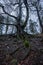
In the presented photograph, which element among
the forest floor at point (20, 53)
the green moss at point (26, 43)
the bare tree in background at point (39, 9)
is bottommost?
the forest floor at point (20, 53)

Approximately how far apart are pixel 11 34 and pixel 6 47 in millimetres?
2593

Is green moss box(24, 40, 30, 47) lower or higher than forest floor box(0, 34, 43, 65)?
higher

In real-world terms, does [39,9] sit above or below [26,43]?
above

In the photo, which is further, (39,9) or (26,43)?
(39,9)

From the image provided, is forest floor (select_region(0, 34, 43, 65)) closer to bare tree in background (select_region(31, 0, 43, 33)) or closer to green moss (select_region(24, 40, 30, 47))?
green moss (select_region(24, 40, 30, 47))

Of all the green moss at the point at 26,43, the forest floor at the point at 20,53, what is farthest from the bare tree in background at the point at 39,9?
the green moss at the point at 26,43

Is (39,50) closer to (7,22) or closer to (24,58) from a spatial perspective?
(24,58)

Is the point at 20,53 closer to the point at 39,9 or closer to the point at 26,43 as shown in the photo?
the point at 26,43

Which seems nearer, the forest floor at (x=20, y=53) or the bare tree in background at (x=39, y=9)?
the forest floor at (x=20, y=53)

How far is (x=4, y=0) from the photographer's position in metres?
11.2

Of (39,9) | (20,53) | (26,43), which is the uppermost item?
(39,9)

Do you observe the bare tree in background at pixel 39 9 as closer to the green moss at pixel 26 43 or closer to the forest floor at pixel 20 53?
the forest floor at pixel 20 53

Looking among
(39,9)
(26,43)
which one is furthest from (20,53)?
(39,9)

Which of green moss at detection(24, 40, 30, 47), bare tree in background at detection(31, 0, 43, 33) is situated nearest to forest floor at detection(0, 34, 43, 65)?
green moss at detection(24, 40, 30, 47)
